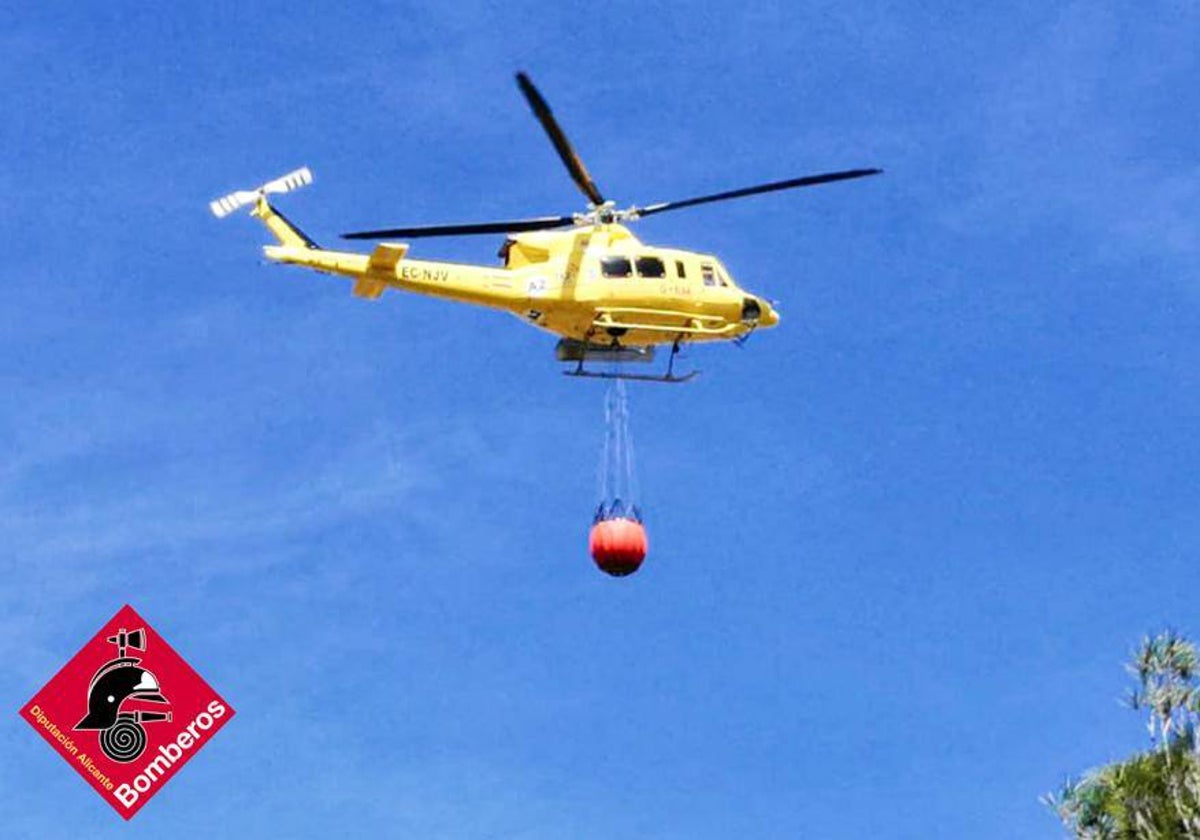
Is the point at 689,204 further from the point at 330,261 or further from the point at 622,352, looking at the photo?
the point at 330,261

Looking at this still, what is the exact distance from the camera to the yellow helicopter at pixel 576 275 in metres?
56.8

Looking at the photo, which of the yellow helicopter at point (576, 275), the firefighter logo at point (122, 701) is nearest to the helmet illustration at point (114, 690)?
the firefighter logo at point (122, 701)

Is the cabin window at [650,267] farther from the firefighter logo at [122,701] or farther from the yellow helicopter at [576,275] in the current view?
the firefighter logo at [122,701]

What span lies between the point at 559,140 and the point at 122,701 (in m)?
14.4

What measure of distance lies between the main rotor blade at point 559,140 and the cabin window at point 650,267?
164 centimetres

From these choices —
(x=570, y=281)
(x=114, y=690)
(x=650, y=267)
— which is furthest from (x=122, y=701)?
(x=650, y=267)

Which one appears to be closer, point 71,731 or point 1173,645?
point 71,731

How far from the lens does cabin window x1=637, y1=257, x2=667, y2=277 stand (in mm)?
58128

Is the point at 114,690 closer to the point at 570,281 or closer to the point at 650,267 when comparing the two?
the point at 570,281

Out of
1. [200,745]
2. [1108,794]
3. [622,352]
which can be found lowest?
[200,745]

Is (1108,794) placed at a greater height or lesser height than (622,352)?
lesser

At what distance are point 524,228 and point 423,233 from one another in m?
2.37

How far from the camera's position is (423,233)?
57.0 m

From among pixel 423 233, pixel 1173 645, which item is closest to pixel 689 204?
pixel 423 233
